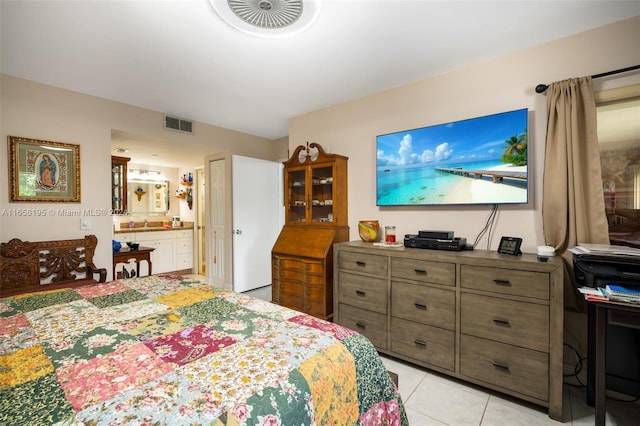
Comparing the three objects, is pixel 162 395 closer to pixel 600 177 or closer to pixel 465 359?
pixel 465 359

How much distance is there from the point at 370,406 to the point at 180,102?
3.41m

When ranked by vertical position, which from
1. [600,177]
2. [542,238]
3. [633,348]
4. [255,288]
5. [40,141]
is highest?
[40,141]

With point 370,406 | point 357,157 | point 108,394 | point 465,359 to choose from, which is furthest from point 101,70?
point 465,359

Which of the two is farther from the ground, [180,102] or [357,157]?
[180,102]

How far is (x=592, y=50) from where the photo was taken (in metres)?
1.98

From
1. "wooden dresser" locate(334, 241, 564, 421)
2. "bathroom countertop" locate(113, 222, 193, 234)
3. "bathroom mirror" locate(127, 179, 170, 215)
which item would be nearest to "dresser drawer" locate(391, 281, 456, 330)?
"wooden dresser" locate(334, 241, 564, 421)

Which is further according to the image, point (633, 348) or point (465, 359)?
point (465, 359)

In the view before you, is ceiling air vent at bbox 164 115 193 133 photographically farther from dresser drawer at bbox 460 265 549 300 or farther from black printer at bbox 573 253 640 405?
black printer at bbox 573 253 640 405

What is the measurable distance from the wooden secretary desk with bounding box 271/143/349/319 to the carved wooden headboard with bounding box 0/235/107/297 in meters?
1.84

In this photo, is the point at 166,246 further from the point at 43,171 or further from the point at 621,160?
the point at 621,160

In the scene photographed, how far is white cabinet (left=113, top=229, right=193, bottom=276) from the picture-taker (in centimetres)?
492

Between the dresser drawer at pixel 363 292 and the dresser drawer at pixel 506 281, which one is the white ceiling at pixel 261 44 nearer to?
the dresser drawer at pixel 506 281

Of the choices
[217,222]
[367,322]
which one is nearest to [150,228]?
[217,222]

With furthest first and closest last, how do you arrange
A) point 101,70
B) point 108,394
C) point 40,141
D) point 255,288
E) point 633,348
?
point 255,288 → point 40,141 → point 101,70 → point 633,348 → point 108,394
